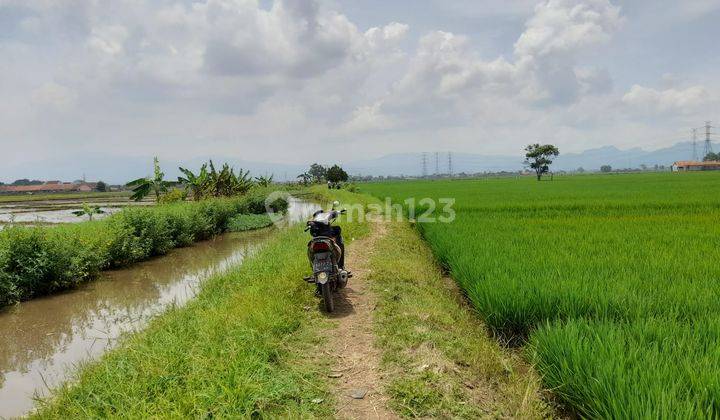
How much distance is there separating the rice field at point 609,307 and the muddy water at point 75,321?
433 cm

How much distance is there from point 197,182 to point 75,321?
44.9 feet

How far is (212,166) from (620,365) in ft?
64.6

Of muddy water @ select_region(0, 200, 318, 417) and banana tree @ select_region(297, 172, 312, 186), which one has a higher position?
banana tree @ select_region(297, 172, 312, 186)

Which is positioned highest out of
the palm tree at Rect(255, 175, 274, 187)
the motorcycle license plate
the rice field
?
the palm tree at Rect(255, 175, 274, 187)

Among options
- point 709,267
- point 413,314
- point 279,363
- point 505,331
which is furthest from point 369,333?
point 709,267

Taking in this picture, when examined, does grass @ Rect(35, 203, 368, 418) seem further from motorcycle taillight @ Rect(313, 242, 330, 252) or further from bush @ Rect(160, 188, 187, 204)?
bush @ Rect(160, 188, 187, 204)

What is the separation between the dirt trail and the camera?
265 centimetres

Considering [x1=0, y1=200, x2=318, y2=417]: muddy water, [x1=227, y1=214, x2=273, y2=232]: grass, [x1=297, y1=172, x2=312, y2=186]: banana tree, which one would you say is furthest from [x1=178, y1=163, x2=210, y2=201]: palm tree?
[x1=297, y1=172, x2=312, y2=186]: banana tree

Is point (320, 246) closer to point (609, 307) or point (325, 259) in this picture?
point (325, 259)

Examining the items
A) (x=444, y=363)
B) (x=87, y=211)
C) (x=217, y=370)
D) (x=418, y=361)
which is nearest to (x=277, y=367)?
(x=217, y=370)

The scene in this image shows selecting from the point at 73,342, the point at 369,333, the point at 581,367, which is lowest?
the point at 73,342

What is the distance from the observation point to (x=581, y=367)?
8.13ft

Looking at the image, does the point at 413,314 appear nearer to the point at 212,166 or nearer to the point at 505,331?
the point at 505,331

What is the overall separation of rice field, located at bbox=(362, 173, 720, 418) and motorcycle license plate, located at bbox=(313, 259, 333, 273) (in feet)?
5.54
